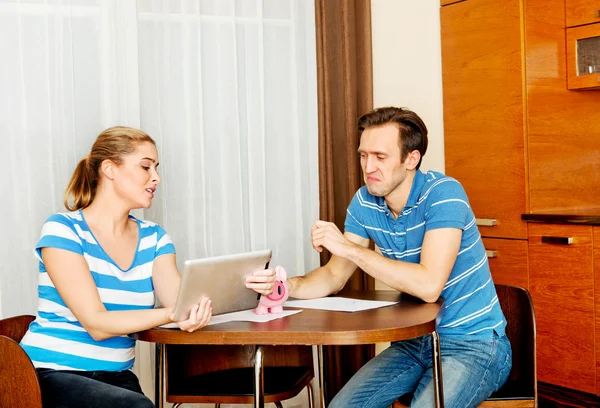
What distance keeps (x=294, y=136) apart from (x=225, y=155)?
0.35 metres

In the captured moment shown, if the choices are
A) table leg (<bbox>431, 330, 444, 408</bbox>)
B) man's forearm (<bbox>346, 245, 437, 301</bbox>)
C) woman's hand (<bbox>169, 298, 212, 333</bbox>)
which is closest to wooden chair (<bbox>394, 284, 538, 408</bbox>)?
table leg (<bbox>431, 330, 444, 408</bbox>)

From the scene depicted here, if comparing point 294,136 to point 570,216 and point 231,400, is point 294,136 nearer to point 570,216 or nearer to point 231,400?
point 570,216

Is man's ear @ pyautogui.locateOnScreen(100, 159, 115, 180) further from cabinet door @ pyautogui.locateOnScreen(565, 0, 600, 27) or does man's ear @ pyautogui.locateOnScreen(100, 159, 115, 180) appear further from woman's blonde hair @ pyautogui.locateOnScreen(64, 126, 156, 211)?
cabinet door @ pyautogui.locateOnScreen(565, 0, 600, 27)

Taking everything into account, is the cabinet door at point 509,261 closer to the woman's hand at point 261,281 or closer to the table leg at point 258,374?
the woman's hand at point 261,281

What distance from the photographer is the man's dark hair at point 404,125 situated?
8.28ft

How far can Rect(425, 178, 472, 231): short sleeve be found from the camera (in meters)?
2.30

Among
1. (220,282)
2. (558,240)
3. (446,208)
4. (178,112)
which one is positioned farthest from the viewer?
(558,240)

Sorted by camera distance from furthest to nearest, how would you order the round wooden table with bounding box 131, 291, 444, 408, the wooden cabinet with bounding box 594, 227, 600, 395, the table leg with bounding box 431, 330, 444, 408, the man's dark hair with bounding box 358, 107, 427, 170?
the wooden cabinet with bounding box 594, 227, 600, 395 < the man's dark hair with bounding box 358, 107, 427, 170 < the table leg with bounding box 431, 330, 444, 408 < the round wooden table with bounding box 131, 291, 444, 408

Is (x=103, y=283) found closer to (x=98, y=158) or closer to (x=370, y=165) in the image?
(x=98, y=158)

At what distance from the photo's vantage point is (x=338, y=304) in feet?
7.64

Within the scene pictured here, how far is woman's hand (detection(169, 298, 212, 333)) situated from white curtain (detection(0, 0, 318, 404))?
1.18 metres

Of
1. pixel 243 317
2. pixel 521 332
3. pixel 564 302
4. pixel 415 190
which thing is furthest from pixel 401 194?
pixel 564 302

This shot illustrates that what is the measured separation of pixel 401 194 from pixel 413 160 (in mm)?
Result: 111

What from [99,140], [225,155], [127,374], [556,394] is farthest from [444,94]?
[127,374]
